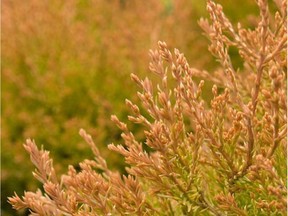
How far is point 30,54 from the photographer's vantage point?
679 centimetres

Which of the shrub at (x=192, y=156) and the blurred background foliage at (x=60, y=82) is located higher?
the blurred background foliage at (x=60, y=82)

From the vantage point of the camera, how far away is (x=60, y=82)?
6562 millimetres

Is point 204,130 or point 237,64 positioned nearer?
point 204,130

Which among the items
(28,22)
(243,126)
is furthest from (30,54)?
(243,126)

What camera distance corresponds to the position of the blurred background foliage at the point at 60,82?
650 cm

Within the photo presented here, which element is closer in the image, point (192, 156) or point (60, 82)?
point (192, 156)

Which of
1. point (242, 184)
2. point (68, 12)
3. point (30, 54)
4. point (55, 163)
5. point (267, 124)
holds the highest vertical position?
point (68, 12)

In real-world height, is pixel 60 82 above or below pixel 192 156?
above

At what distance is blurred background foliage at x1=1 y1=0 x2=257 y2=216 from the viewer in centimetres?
650

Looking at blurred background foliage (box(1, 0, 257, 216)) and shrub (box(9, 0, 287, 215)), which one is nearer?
shrub (box(9, 0, 287, 215))

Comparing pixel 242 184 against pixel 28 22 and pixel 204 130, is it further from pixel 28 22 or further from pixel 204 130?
pixel 28 22

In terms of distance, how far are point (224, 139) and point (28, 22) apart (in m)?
4.75

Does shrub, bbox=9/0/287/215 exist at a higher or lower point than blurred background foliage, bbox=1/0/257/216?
lower

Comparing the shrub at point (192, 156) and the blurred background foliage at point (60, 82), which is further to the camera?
the blurred background foliage at point (60, 82)
